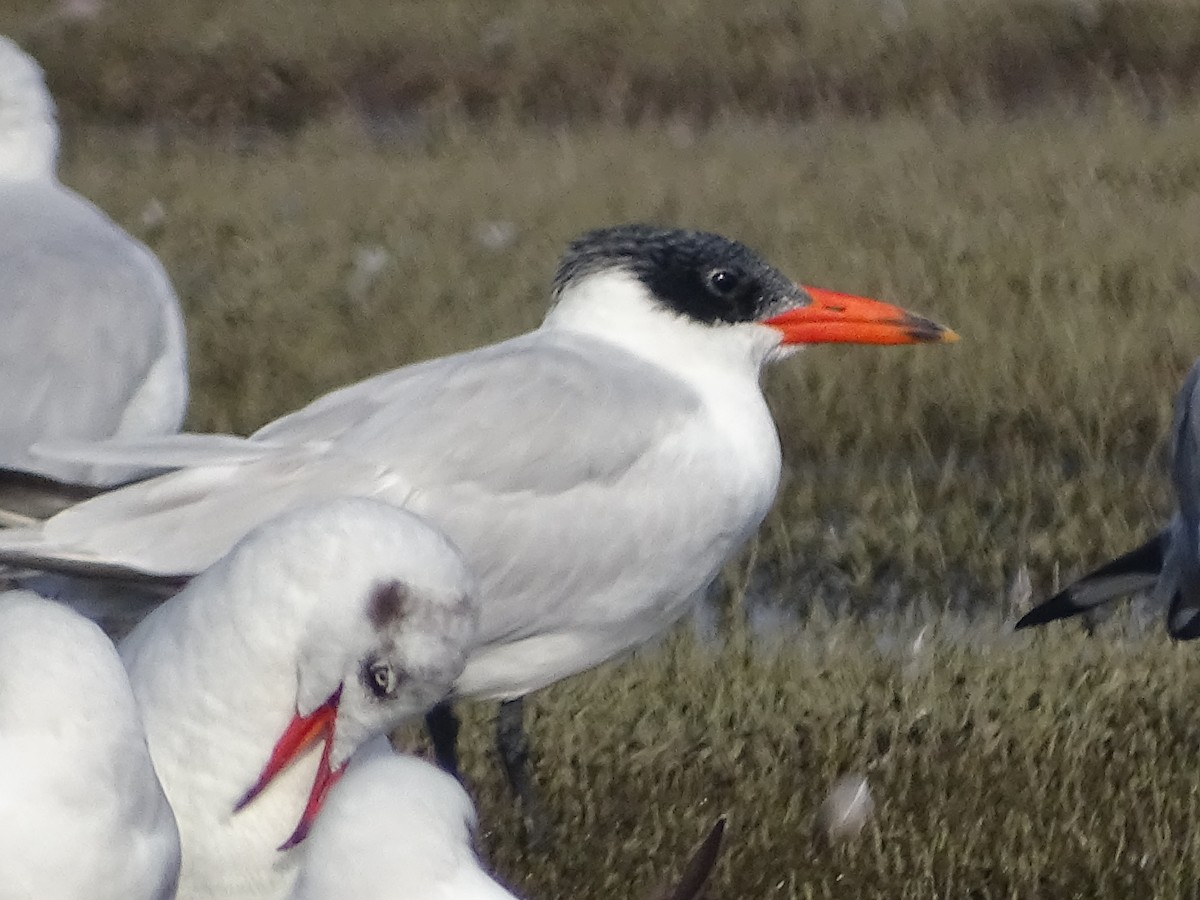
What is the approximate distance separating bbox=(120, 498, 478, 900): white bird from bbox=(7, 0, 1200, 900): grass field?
0.90 m

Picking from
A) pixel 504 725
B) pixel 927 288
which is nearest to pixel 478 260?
pixel 927 288

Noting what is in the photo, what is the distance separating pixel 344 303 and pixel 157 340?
314cm

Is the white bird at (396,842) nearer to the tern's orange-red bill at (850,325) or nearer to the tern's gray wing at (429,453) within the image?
the tern's gray wing at (429,453)

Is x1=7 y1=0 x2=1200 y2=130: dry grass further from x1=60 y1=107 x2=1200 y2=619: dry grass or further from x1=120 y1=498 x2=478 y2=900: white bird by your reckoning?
x1=120 y1=498 x2=478 y2=900: white bird

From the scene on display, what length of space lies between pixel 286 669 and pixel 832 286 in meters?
4.76

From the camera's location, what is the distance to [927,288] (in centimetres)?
766

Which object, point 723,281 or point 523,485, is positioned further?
point 723,281

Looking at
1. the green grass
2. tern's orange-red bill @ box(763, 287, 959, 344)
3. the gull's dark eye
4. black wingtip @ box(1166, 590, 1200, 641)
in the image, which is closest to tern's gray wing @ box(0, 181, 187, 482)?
the green grass

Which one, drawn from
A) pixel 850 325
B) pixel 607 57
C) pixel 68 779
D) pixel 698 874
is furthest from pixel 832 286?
pixel 68 779

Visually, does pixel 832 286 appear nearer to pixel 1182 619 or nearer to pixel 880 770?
pixel 1182 619

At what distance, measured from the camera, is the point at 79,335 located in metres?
4.58

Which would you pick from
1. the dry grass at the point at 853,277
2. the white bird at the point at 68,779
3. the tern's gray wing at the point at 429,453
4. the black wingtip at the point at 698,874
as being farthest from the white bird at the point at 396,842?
the dry grass at the point at 853,277

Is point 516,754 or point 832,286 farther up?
point 516,754

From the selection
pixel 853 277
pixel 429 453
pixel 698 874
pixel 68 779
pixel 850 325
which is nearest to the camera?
pixel 68 779
